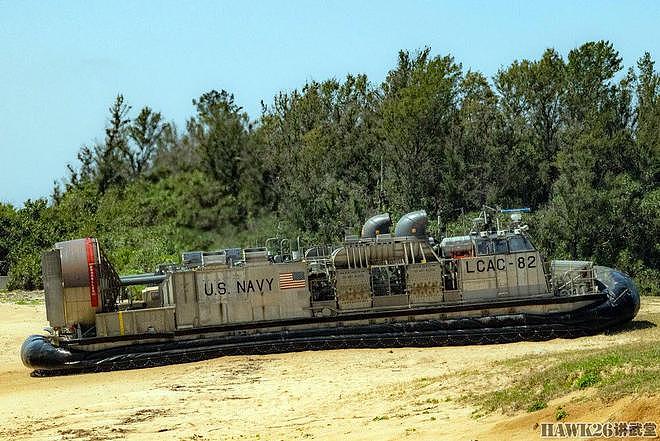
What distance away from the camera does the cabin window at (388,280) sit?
72.0 ft

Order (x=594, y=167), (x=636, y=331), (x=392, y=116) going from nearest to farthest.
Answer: (x=636, y=331) → (x=594, y=167) → (x=392, y=116)

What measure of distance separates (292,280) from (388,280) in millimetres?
2135

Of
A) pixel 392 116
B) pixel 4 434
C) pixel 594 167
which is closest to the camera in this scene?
pixel 4 434

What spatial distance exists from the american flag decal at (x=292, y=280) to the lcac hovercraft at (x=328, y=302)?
0.03 metres

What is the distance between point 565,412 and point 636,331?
1103cm

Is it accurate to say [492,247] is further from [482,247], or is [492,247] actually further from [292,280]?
[292,280]

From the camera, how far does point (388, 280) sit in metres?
22.0

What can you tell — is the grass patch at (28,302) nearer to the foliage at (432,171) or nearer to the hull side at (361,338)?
the foliage at (432,171)

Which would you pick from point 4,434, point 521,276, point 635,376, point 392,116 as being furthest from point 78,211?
point 635,376

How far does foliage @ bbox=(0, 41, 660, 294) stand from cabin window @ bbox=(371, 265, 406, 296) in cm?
1439

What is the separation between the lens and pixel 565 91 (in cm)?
3981

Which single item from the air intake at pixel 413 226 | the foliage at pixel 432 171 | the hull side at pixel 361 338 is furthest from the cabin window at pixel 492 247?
the foliage at pixel 432 171

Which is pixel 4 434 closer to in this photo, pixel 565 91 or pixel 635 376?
pixel 635 376

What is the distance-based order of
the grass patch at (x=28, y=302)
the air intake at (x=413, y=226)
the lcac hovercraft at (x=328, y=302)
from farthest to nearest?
1. the grass patch at (x=28, y=302)
2. the air intake at (x=413, y=226)
3. the lcac hovercraft at (x=328, y=302)
